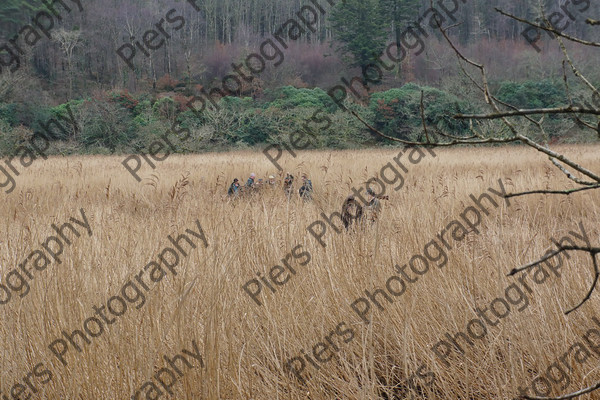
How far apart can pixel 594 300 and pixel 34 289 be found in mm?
2527

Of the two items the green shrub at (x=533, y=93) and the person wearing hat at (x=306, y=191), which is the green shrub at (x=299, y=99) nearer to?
the green shrub at (x=533, y=93)

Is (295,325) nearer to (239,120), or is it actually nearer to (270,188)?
(270,188)

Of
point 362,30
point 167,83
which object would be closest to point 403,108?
point 362,30

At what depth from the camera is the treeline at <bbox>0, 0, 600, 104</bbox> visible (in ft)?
96.4

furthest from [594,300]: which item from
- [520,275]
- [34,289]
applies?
[34,289]

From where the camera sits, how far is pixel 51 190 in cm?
748

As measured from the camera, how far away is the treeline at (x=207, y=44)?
96.4 ft

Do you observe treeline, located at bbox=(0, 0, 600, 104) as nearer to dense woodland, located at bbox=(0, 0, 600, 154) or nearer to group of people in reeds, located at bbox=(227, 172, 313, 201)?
dense woodland, located at bbox=(0, 0, 600, 154)

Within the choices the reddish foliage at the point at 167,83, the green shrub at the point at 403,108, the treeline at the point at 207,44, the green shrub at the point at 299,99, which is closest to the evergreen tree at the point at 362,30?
the treeline at the point at 207,44

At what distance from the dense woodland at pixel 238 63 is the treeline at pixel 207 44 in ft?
0.38

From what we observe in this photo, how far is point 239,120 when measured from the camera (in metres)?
22.8

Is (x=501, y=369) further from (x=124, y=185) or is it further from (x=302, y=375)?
(x=124, y=185)

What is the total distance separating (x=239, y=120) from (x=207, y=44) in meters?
19.8

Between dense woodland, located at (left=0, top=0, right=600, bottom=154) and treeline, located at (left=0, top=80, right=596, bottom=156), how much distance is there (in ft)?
0.26
